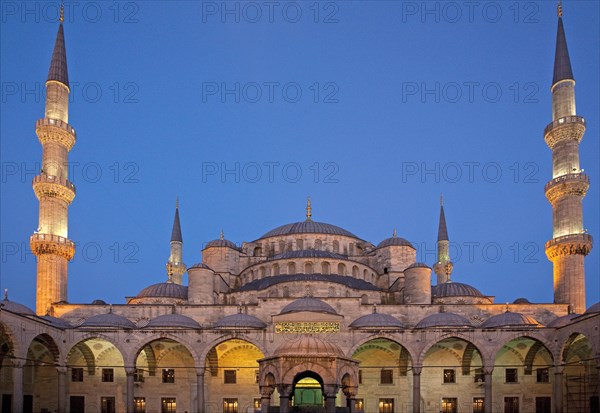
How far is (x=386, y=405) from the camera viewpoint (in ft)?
115

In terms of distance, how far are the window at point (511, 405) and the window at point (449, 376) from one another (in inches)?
108

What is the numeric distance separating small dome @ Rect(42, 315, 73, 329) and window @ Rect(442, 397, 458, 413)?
19.3m

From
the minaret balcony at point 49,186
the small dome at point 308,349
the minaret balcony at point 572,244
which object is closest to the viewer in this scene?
the small dome at point 308,349

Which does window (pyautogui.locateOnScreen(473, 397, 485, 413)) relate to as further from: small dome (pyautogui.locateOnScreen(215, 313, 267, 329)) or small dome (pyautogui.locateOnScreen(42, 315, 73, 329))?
small dome (pyautogui.locateOnScreen(42, 315, 73, 329))

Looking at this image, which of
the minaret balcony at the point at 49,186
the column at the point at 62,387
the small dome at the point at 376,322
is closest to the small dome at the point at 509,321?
the small dome at the point at 376,322

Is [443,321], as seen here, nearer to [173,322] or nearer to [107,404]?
[173,322]

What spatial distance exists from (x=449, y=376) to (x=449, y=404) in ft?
4.61

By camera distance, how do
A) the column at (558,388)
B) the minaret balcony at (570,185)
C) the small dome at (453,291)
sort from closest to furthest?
the column at (558,388)
the minaret balcony at (570,185)
the small dome at (453,291)

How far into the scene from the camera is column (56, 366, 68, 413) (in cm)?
3197

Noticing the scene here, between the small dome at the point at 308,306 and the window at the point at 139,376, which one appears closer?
the small dome at the point at 308,306

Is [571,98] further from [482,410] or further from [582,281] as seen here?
[482,410]

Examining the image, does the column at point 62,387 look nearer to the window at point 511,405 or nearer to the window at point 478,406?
the window at point 478,406

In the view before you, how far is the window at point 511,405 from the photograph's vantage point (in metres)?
34.3

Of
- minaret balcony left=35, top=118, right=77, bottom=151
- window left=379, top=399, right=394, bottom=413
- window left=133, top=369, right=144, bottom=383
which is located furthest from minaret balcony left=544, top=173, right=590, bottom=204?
minaret balcony left=35, top=118, right=77, bottom=151
